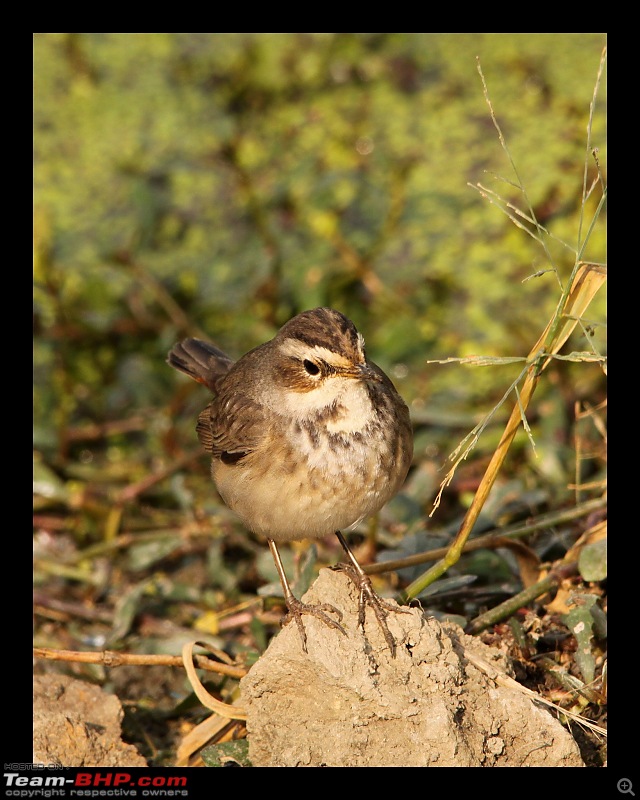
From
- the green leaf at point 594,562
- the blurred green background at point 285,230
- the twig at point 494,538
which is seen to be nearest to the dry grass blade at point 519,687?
the twig at point 494,538

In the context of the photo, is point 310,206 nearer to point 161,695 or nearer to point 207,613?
point 207,613

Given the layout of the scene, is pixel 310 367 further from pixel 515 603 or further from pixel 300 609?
pixel 515 603

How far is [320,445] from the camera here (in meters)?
4.93

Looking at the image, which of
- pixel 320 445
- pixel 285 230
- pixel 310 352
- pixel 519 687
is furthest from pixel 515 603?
pixel 285 230

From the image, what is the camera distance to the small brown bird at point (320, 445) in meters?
4.88

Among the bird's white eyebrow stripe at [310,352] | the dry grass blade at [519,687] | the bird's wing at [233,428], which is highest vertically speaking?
the bird's white eyebrow stripe at [310,352]

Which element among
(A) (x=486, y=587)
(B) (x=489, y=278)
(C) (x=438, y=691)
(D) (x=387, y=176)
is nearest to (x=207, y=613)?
(A) (x=486, y=587)

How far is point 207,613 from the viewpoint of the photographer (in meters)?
6.57

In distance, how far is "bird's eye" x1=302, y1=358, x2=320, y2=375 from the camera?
5.00 meters

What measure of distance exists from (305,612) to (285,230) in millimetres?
5301

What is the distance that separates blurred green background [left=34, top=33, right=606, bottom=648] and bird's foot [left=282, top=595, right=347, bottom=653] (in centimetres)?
174
